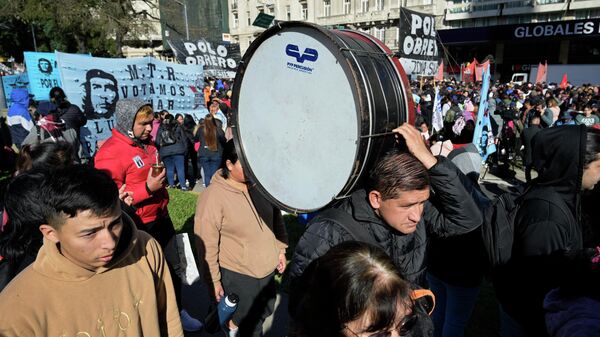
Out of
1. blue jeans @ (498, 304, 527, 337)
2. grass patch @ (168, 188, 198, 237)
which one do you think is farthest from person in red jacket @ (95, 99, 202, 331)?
blue jeans @ (498, 304, 527, 337)

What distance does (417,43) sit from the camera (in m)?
9.05

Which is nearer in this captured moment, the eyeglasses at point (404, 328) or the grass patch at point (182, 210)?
the eyeglasses at point (404, 328)

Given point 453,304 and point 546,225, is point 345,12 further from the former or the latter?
point 546,225

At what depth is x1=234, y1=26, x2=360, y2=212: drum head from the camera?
1607 millimetres

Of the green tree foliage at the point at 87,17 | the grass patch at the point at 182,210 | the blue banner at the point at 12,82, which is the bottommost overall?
the grass patch at the point at 182,210

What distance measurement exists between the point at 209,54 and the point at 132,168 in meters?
12.1

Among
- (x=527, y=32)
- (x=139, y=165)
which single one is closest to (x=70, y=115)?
(x=139, y=165)

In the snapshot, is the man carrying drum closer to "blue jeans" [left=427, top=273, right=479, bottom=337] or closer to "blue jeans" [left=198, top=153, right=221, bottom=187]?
"blue jeans" [left=427, top=273, right=479, bottom=337]

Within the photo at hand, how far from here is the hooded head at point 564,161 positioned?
2053 millimetres

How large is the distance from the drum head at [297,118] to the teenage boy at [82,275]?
2.29 feet

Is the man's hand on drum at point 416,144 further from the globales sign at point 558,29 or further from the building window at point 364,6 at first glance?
the building window at point 364,6

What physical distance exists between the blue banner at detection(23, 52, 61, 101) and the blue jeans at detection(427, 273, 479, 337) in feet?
37.5

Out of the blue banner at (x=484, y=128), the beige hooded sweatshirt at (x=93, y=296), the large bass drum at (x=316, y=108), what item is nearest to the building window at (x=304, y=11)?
Result: the blue banner at (x=484, y=128)

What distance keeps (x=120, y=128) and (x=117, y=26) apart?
29.4 meters
